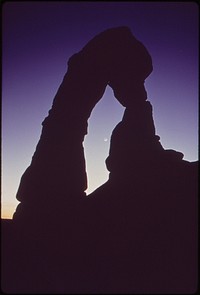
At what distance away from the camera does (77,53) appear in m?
26.1

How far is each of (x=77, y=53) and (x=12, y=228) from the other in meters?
A: 14.1

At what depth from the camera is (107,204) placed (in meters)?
21.9

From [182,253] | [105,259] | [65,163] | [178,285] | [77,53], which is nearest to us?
[178,285]

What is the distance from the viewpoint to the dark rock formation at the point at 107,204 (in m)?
16.7

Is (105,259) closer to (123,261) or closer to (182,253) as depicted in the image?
(123,261)

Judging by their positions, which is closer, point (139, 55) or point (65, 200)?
point (65, 200)

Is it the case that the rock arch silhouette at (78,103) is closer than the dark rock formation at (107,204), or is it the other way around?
the dark rock formation at (107,204)

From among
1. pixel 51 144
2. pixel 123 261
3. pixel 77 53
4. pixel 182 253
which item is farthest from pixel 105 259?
pixel 77 53

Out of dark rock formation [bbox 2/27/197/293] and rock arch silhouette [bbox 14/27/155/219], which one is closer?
dark rock formation [bbox 2/27/197/293]

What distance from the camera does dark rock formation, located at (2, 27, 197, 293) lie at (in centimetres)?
1667

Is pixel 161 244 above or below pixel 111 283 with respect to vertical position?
above

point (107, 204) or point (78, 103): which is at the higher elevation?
point (78, 103)

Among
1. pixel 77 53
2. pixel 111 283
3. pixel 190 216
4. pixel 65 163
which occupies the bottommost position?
pixel 111 283

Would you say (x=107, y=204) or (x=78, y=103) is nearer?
(x=107, y=204)
